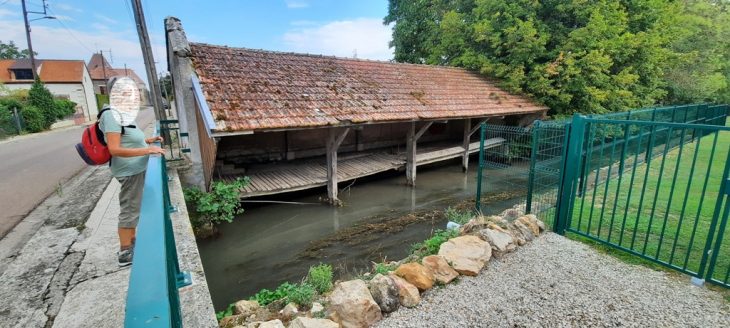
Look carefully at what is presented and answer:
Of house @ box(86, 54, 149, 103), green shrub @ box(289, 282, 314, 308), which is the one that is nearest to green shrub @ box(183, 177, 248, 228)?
green shrub @ box(289, 282, 314, 308)

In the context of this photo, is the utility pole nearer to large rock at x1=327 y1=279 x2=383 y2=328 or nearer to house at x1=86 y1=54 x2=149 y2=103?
large rock at x1=327 y1=279 x2=383 y2=328

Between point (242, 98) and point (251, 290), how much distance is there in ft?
12.2

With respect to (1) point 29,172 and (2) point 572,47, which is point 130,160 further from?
(2) point 572,47

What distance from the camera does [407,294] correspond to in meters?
2.85

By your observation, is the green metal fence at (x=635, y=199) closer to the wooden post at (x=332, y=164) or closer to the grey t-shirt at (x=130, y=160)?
the wooden post at (x=332, y=164)

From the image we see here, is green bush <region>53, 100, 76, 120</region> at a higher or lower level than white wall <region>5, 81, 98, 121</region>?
lower

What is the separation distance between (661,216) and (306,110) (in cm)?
641

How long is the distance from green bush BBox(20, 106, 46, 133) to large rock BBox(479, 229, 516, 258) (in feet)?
70.5

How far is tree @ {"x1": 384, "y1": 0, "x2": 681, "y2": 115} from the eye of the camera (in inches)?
437

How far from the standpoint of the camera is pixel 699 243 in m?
3.77

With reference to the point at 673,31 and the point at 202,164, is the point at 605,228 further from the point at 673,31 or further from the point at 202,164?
the point at 673,31

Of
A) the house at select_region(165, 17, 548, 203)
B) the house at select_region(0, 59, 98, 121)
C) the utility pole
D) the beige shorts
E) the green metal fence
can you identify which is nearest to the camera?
the beige shorts

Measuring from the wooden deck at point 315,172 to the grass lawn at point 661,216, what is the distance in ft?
14.9

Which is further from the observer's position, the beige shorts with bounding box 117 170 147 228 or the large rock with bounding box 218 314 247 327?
the large rock with bounding box 218 314 247 327
